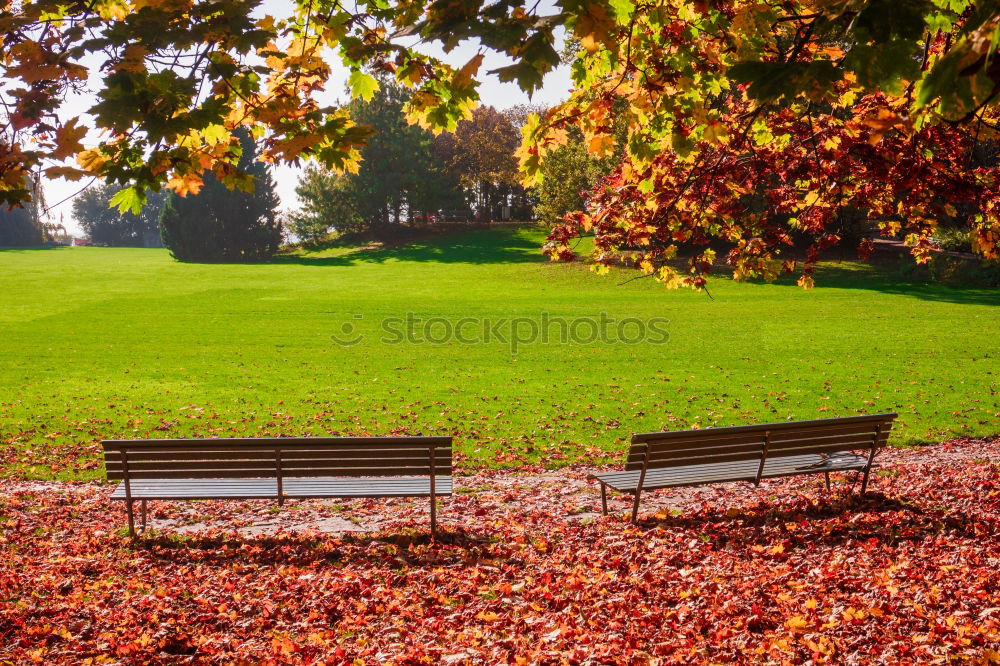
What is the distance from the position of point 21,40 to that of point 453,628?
4.51 m

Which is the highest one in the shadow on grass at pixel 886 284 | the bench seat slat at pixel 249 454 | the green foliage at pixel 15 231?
the green foliage at pixel 15 231

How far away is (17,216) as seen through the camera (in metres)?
72.1

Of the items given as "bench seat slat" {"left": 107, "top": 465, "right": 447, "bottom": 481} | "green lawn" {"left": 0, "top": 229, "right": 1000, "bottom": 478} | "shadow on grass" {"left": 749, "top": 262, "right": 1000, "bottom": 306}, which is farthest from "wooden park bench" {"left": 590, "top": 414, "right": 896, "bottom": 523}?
"shadow on grass" {"left": 749, "top": 262, "right": 1000, "bottom": 306}

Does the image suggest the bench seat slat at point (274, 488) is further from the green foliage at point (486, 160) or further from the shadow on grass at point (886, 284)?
the green foliage at point (486, 160)

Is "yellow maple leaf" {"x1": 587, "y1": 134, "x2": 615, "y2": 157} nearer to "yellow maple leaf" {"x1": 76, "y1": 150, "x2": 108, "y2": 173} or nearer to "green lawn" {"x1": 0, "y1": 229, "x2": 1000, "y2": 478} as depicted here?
"yellow maple leaf" {"x1": 76, "y1": 150, "x2": 108, "y2": 173}

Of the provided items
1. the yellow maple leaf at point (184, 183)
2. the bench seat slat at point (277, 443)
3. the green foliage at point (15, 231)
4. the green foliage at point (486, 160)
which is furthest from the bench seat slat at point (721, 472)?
the green foliage at point (15, 231)

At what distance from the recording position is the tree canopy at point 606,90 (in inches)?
132

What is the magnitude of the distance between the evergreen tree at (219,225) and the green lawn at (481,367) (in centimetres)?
2078

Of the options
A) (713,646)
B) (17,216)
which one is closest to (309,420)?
(713,646)

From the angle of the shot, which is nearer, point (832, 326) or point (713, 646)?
point (713, 646)

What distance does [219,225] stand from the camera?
53.9m

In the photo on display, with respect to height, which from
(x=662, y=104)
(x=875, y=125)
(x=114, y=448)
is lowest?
(x=114, y=448)

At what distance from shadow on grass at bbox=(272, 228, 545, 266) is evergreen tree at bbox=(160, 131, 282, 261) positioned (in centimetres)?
230

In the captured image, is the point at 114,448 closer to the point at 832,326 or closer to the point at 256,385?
the point at 256,385
